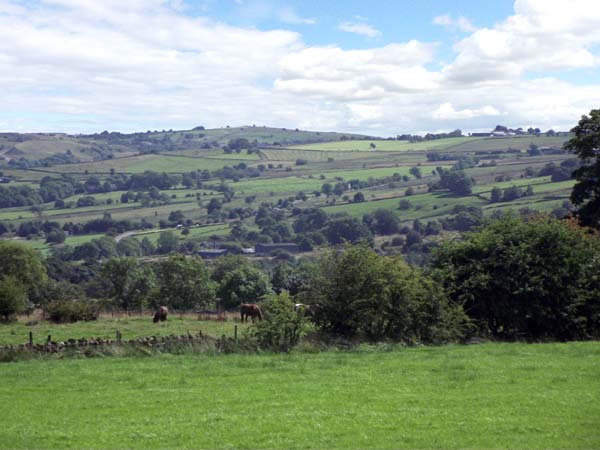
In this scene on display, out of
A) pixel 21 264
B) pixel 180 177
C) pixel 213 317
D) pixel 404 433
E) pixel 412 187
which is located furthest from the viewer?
pixel 180 177

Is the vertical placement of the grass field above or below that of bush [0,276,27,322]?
above

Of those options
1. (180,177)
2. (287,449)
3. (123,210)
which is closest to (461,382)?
(287,449)

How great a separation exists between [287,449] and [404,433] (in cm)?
223

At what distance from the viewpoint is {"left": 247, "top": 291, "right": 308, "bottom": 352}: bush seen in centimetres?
2428

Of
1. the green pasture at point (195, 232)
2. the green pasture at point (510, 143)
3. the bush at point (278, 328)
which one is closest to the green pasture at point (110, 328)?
the bush at point (278, 328)

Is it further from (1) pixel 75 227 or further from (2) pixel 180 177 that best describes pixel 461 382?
(2) pixel 180 177

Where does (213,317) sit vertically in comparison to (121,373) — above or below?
below

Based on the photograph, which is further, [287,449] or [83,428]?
[83,428]

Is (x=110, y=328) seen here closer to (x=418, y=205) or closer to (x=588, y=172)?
(x=588, y=172)

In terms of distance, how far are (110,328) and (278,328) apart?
1249cm

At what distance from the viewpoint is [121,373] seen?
19422 millimetres

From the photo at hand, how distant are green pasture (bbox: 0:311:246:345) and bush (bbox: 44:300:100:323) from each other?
736mm

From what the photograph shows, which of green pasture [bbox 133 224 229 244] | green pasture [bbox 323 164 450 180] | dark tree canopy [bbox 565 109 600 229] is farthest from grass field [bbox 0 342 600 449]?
green pasture [bbox 323 164 450 180]

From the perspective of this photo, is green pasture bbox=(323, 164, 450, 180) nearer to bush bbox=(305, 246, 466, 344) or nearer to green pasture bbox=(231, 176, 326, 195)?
green pasture bbox=(231, 176, 326, 195)
